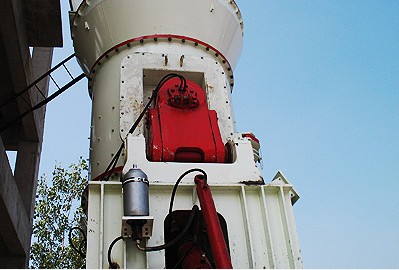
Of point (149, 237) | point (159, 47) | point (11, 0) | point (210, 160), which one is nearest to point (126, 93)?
point (159, 47)

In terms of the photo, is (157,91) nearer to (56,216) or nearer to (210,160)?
(210,160)

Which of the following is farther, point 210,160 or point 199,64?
point 199,64

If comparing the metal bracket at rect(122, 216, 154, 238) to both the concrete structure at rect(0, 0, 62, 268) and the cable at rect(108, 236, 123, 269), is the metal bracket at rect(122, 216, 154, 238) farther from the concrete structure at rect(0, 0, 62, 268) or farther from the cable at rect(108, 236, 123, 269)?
the concrete structure at rect(0, 0, 62, 268)

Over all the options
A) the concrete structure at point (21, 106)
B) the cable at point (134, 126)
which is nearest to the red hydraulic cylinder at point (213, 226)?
the cable at point (134, 126)

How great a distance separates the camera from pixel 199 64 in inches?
167

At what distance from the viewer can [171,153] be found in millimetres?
3371

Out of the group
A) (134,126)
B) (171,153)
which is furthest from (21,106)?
(171,153)

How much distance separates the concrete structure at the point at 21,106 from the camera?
6809mm

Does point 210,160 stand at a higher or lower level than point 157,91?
lower

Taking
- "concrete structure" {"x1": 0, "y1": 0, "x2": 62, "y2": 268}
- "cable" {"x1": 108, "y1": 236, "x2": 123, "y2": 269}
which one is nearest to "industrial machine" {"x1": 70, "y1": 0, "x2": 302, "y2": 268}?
"cable" {"x1": 108, "y1": 236, "x2": 123, "y2": 269}

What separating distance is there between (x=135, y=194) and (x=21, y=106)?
610cm

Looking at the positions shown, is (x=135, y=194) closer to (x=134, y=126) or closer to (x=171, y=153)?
(x=171, y=153)

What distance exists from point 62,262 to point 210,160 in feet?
31.7

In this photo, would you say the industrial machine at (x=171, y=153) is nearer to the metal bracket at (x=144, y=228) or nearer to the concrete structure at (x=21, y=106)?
the metal bracket at (x=144, y=228)
